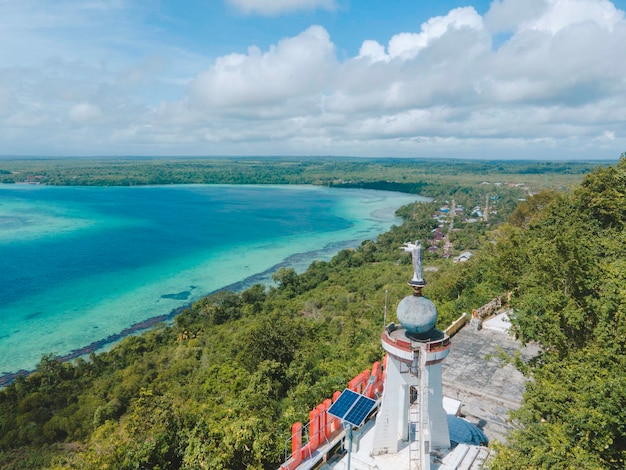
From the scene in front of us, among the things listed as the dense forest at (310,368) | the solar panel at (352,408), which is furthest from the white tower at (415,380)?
the dense forest at (310,368)

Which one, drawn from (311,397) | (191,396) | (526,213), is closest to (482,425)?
(311,397)

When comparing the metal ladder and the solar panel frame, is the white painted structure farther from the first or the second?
the solar panel frame

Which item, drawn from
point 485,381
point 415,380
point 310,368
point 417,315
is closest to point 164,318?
point 310,368

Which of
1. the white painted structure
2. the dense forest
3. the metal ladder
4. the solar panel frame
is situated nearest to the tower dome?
the white painted structure

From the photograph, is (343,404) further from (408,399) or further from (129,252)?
(129,252)

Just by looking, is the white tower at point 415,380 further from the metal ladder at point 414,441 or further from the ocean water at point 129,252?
the ocean water at point 129,252

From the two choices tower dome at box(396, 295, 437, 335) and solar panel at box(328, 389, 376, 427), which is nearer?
solar panel at box(328, 389, 376, 427)
